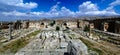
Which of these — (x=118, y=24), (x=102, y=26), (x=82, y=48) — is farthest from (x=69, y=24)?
(x=82, y=48)

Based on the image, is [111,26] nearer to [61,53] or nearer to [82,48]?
[61,53]

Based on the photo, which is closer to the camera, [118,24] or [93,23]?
[118,24]

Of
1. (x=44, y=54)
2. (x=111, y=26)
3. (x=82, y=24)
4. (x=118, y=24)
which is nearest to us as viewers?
(x=44, y=54)

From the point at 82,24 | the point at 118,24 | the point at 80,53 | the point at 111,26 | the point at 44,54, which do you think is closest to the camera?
the point at 80,53

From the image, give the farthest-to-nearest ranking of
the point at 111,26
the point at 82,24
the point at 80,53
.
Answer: the point at 82,24
the point at 111,26
the point at 80,53

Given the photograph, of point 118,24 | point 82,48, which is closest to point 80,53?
point 82,48

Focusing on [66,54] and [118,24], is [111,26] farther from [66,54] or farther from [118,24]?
[66,54]

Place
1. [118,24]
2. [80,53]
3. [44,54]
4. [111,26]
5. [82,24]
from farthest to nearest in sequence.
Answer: [82,24] < [111,26] < [118,24] < [44,54] < [80,53]

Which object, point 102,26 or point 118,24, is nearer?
point 118,24

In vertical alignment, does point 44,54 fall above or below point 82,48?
below
